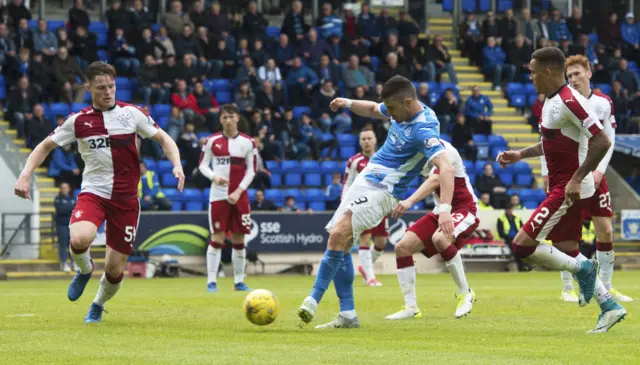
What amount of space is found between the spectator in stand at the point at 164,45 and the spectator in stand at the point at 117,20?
0.79 metres

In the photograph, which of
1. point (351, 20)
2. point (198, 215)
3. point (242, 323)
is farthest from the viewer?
point (351, 20)

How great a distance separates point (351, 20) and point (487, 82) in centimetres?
500

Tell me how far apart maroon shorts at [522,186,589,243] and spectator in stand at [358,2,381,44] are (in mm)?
23805

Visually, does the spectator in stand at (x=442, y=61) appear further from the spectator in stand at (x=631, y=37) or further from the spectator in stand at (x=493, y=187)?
the spectator in stand at (x=631, y=37)

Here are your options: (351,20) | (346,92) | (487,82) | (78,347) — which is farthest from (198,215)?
(78,347)

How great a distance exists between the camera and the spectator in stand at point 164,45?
30.3 meters

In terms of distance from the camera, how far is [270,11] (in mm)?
36281

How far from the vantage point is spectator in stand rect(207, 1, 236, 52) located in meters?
31.6

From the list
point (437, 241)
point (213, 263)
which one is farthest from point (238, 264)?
point (437, 241)

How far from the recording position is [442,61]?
34281 millimetres

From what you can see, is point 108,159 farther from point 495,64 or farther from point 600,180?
point 495,64

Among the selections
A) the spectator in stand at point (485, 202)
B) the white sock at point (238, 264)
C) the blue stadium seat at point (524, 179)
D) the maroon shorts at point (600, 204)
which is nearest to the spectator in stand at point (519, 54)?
the blue stadium seat at point (524, 179)

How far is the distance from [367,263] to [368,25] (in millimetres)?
15375

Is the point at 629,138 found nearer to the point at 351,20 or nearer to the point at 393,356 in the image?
the point at 351,20
